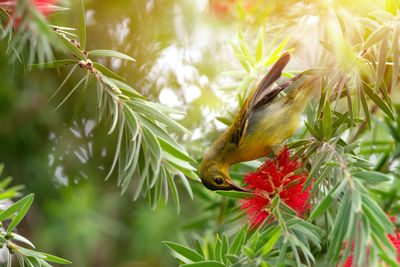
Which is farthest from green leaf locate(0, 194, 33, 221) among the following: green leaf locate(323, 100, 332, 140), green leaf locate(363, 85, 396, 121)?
green leaf locate(363, 85, 396, 121)

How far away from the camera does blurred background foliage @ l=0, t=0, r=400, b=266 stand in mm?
1420

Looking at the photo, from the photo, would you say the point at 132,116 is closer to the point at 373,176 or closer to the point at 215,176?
the point at 373,176

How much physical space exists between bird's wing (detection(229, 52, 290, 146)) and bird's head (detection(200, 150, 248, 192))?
10 cm

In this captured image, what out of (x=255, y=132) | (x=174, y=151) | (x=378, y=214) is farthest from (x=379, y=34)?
(x=255, y=132)

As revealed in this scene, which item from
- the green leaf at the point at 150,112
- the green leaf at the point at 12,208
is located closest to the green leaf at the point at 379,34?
the green leaf at the point at 150,112

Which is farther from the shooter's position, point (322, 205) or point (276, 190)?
point (276, 190)

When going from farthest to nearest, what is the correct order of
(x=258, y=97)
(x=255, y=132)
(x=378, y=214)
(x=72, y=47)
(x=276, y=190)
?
(x=255, y=132)
(x=258, y=97)
(x=276, y=190)
(x=72, y=47)
(x=378, y=214)

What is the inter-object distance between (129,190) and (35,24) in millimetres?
1194

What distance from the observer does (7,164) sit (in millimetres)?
1461

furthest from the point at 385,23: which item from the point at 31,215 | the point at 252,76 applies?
the point at 31,215

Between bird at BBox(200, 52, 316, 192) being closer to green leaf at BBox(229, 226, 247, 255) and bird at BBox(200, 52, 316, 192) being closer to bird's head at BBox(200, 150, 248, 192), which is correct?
bird's head at BBox(200, 150, 248, 192)

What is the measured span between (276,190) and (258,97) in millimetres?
272

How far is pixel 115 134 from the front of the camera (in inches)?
58.6

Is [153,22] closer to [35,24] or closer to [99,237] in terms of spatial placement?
[99,237]
